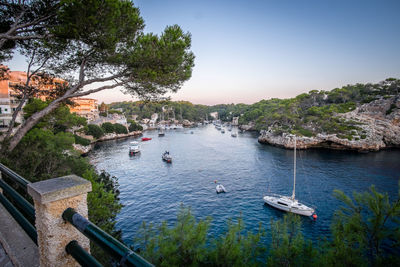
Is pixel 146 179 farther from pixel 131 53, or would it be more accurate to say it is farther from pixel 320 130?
pixel 320 130

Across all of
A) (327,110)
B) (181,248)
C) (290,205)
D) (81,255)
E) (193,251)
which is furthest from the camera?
(327,110)

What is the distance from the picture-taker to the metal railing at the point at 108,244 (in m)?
0.97

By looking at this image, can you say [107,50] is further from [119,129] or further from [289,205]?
[119,129]

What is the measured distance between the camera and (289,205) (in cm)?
1666

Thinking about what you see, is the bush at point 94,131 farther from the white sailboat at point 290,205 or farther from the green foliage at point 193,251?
the green foliage at point 193,251

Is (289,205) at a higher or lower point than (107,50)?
lower

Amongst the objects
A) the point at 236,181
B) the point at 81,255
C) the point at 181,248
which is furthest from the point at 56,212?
the point at 236,181

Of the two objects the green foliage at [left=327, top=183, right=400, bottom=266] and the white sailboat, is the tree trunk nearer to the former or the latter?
the green foliage at [left=327, top=183, right=400, bottom=266]

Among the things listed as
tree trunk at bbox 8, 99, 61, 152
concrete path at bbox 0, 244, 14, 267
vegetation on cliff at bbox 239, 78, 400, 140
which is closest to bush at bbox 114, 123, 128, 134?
vegetation on cliff at bbox 239, 78, 400, 140

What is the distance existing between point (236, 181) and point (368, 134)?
106 feet

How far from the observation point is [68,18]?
6449 mm

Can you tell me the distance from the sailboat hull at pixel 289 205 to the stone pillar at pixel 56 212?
56.4ft

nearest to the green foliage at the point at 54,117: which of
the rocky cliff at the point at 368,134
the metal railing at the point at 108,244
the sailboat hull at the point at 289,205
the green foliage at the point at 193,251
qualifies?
the green foliage at the point at 193,251

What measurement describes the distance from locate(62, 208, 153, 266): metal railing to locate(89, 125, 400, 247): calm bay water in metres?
9.88
